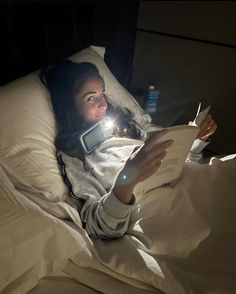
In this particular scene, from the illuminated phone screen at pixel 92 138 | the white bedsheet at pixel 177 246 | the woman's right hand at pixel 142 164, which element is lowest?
the white bedsheet at pixel 177 246

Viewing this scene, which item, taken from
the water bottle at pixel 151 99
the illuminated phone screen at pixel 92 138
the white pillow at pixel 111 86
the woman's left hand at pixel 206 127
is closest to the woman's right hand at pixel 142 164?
the illuminated phone screen at pixel 92 138

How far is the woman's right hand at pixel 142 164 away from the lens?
85 cm

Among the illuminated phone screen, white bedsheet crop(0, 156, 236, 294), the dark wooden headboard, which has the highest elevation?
the dark wooden headboard

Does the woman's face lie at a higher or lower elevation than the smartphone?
higher

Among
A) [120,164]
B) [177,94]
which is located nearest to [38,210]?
[120,164]

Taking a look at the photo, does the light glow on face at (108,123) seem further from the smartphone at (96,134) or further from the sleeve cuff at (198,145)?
the sleeve cuff at (198,145)

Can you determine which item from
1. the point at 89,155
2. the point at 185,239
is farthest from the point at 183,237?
the point at 89,155

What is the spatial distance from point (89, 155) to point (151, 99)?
0.82m

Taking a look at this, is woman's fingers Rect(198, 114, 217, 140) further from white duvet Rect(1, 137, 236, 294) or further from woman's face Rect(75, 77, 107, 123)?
woman's face Rect(75, 77, 107, 123)

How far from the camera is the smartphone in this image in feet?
3.64

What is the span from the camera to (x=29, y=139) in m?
1.04

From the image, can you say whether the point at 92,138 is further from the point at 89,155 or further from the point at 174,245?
the point at 174,245

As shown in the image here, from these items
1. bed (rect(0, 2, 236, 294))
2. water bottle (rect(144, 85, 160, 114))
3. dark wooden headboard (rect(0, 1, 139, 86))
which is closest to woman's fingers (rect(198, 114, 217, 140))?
bed (rect(0, 2, 236, 294))

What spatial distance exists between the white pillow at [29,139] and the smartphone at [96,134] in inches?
4.8
